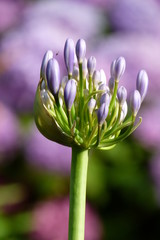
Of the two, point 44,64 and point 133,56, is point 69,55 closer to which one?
point 44,64

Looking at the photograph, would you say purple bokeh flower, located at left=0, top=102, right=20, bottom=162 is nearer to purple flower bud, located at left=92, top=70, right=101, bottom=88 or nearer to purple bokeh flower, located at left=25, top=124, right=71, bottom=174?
purple bokeh flower, located at left=25, top=124, right=71, bottom=174

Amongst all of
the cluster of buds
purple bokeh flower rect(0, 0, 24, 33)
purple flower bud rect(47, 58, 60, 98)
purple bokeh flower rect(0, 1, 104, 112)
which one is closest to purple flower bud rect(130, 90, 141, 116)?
the cluster of buds

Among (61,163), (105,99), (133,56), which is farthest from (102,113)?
(133,56)

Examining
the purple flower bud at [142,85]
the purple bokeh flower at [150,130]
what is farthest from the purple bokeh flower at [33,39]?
the purple flower bud at [142,85]

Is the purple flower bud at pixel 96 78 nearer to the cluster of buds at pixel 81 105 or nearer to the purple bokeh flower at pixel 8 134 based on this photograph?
the cluster of buds at pixel 81 105

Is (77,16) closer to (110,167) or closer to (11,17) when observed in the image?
(11,17)

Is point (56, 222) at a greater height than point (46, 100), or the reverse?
point (46, 100)
